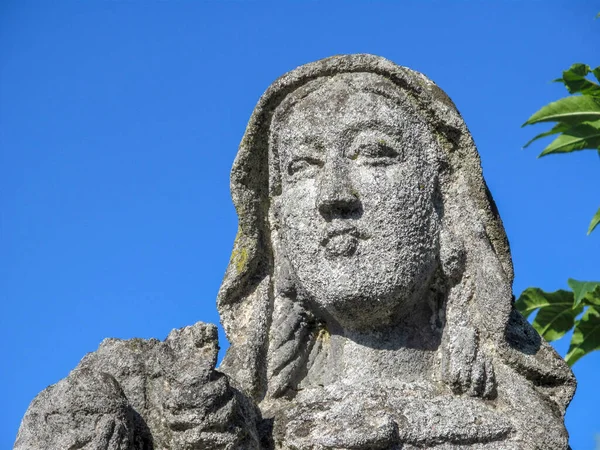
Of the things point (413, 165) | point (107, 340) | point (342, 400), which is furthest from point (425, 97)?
point (107, 340)

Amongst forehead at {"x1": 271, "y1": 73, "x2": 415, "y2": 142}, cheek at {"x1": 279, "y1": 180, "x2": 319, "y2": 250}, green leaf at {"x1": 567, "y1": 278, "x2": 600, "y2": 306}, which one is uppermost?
green leaf at {"x1": 567, "y1": 278, "x2": 600, "y2": 306}

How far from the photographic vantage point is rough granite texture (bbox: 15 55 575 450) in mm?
6883

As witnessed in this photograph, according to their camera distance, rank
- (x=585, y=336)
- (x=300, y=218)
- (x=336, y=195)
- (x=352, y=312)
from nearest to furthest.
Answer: (x=336, y=195) < (x=352, y=312) < (x=300, y=218) < (x=585, y=336)

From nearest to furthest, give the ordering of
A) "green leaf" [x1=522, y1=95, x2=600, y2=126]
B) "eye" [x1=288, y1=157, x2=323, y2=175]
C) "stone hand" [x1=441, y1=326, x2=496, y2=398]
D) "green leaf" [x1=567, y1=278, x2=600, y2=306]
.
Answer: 1. "stone hand" [x1=441, y1=326, x2=496, y2=398]
2. "eye" [x1=288, y1=157, x2=323, y2=175]
3. "green leaf" [x1=567, y1=278, x2=600, y2=306]
4. "green leaf" [x1=522, y1=95, x2=600, y2=126]

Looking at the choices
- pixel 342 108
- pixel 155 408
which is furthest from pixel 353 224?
pixel 155 408

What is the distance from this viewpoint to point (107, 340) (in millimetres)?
7383

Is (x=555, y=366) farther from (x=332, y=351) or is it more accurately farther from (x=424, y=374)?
(x=332, y=351)

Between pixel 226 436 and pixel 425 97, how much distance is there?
8.10ft

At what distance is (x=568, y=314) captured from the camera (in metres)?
13.7

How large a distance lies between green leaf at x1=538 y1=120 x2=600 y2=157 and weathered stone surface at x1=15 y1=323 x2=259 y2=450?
6.91 m

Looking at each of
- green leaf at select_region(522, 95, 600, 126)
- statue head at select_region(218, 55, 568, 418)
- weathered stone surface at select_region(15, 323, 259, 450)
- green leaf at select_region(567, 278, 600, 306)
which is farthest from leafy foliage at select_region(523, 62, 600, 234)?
weathered stone surface at select_region(15, 323, 259, 450)

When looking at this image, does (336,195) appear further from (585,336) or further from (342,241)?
(585,336)

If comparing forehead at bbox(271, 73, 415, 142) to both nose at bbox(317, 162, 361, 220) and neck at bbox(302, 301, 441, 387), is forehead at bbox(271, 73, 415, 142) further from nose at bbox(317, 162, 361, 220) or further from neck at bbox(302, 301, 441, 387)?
neck at bbox(302, 301, 441, 387)

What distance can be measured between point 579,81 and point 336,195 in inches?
253
